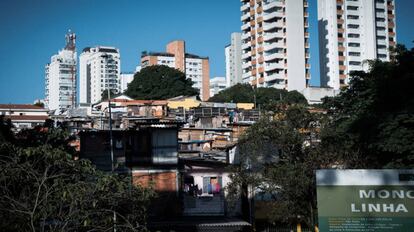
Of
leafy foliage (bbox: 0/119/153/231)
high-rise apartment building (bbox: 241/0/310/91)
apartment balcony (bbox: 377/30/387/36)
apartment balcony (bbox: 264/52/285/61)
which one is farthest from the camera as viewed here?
apartment balcony (bbox: 377/30/387/36)

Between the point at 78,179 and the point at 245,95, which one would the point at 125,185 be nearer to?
the point at 78,179

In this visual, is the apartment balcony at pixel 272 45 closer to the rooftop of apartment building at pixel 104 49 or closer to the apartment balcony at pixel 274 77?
the apartment balcony at pixel 274 77

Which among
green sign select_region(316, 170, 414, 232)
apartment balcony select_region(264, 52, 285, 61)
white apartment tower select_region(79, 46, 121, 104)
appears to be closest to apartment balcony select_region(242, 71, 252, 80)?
apartment balcony select_region(264, 52, 285, 61)

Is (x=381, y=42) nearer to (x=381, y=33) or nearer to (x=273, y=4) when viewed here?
(x=381, y=33)

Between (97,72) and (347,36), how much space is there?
65.5 metres

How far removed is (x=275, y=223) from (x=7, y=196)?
740 inches

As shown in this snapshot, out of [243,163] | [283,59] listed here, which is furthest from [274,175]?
[283,59]

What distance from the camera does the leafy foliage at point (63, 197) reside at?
9.93 meters

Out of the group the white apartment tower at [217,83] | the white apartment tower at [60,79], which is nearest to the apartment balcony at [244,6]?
the white apartment tower at [217,83]

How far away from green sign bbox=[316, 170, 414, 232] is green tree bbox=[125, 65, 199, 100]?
58374 millimetres

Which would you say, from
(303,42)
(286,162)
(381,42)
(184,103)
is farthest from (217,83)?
(286,162)

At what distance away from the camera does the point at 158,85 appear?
2968 inches

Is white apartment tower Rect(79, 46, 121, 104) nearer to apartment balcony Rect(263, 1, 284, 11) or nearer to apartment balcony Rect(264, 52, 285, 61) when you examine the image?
apartment balcony Rect(264, 52, 285, 61)

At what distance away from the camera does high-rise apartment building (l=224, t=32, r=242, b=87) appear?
118m
